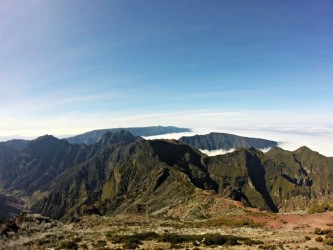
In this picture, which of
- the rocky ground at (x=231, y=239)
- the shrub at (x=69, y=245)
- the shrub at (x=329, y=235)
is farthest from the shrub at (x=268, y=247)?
the shrub at (x=69, y=245)

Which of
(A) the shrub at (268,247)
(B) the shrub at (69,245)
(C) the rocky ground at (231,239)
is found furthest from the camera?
(B) the shrub at (69,245)

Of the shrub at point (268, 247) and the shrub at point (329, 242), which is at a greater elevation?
the shrub at point (329, 242)

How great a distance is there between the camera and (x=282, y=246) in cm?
3697

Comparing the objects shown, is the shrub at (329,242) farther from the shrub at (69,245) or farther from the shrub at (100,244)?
the shrub at (69,245)

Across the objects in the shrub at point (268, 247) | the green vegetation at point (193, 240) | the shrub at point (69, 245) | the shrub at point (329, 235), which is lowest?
the shrub at point (69, 245)

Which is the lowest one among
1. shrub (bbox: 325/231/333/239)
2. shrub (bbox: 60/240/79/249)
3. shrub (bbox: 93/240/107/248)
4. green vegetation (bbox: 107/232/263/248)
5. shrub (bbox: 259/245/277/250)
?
shrub (bbox: 93/240/107/248)

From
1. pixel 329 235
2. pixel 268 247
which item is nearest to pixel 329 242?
pixel 329 235

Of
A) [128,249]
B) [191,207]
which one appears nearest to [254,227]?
[128,249]

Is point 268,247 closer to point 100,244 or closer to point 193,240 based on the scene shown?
point 193,240

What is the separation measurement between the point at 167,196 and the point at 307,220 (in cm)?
14025

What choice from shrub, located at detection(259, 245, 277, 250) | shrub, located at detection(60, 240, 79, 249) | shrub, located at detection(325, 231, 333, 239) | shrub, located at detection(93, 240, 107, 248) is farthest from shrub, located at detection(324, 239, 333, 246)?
shrub, located at detection(60, 240, 79, 249)

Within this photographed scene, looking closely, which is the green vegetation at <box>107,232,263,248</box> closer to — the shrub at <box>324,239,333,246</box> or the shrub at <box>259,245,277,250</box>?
the shrub at <box>259,245,277,250</box>

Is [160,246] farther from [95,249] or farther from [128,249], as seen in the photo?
[95,249]

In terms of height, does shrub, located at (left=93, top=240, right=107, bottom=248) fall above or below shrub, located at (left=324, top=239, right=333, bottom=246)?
below
